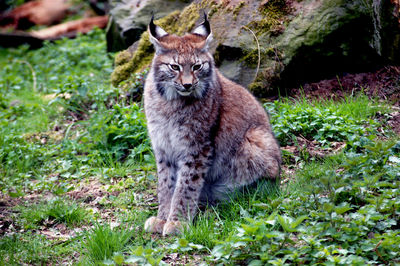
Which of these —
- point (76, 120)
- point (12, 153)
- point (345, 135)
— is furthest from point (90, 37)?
point (345, 135)

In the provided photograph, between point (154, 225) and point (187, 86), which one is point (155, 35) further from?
point (154, 225)

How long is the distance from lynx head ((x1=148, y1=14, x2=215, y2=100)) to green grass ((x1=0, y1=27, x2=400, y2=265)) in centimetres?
117

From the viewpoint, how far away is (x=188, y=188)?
4586mm

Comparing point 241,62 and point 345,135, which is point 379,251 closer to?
point 345,135

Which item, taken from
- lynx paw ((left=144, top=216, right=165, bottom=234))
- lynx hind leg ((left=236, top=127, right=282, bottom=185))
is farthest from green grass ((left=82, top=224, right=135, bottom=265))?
lynx hind leg ((left=236, top=127, right=282, bottom=185))

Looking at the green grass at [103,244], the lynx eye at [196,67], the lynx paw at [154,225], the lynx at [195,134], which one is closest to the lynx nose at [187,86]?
the lynx at [195,134]

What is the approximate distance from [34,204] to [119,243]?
152 cm

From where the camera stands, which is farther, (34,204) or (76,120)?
(76,120)

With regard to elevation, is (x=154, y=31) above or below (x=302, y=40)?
above

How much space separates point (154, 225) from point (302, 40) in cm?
338

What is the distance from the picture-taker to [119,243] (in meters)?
3.99

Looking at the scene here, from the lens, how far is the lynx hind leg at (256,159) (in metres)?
4.80

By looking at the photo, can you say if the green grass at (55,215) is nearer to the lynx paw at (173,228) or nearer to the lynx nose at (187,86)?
the lynx paw at (173,228)

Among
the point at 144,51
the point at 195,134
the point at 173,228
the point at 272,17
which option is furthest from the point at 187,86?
the point at 144,51
